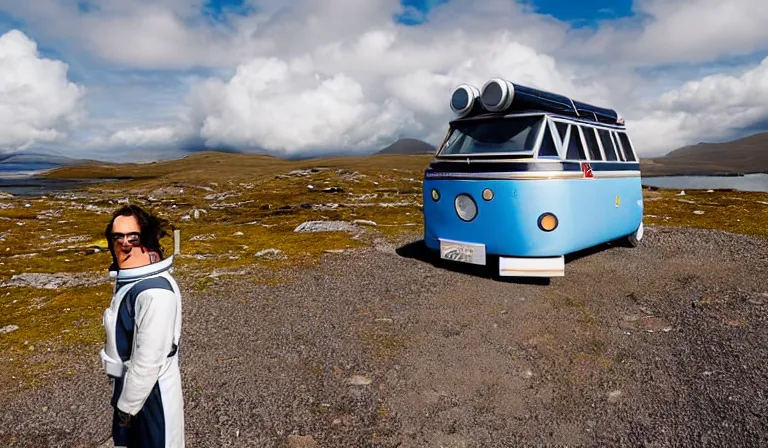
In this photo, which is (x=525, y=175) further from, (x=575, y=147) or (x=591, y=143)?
(x=591, y=143)

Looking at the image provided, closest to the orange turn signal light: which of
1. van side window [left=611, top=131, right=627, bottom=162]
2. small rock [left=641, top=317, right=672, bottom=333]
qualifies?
small rock [left=641, top=317, right=672, bottom=333]

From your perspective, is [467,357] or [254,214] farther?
[254,214]

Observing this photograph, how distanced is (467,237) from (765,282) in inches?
270

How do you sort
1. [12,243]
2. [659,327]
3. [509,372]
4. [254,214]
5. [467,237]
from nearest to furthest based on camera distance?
[509,372] → [659,327] → [467,237] → [12,243] → [254,214]

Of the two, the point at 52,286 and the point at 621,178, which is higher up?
the point at 621,178

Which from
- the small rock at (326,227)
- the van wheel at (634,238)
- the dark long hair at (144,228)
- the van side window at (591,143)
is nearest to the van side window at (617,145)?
the van side window at (591,143)

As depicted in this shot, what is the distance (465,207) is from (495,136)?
6.35 feet

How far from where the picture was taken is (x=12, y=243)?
874 inches

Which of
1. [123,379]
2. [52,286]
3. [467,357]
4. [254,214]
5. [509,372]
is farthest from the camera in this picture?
[254,214]

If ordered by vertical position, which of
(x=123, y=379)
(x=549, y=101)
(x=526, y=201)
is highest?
(x=549, y=101)

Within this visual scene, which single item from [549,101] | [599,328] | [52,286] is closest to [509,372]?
[599,328]

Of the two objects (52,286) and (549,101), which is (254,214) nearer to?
(52,286)

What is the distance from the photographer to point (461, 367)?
6.87 m

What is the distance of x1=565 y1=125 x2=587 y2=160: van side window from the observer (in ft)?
38.0
